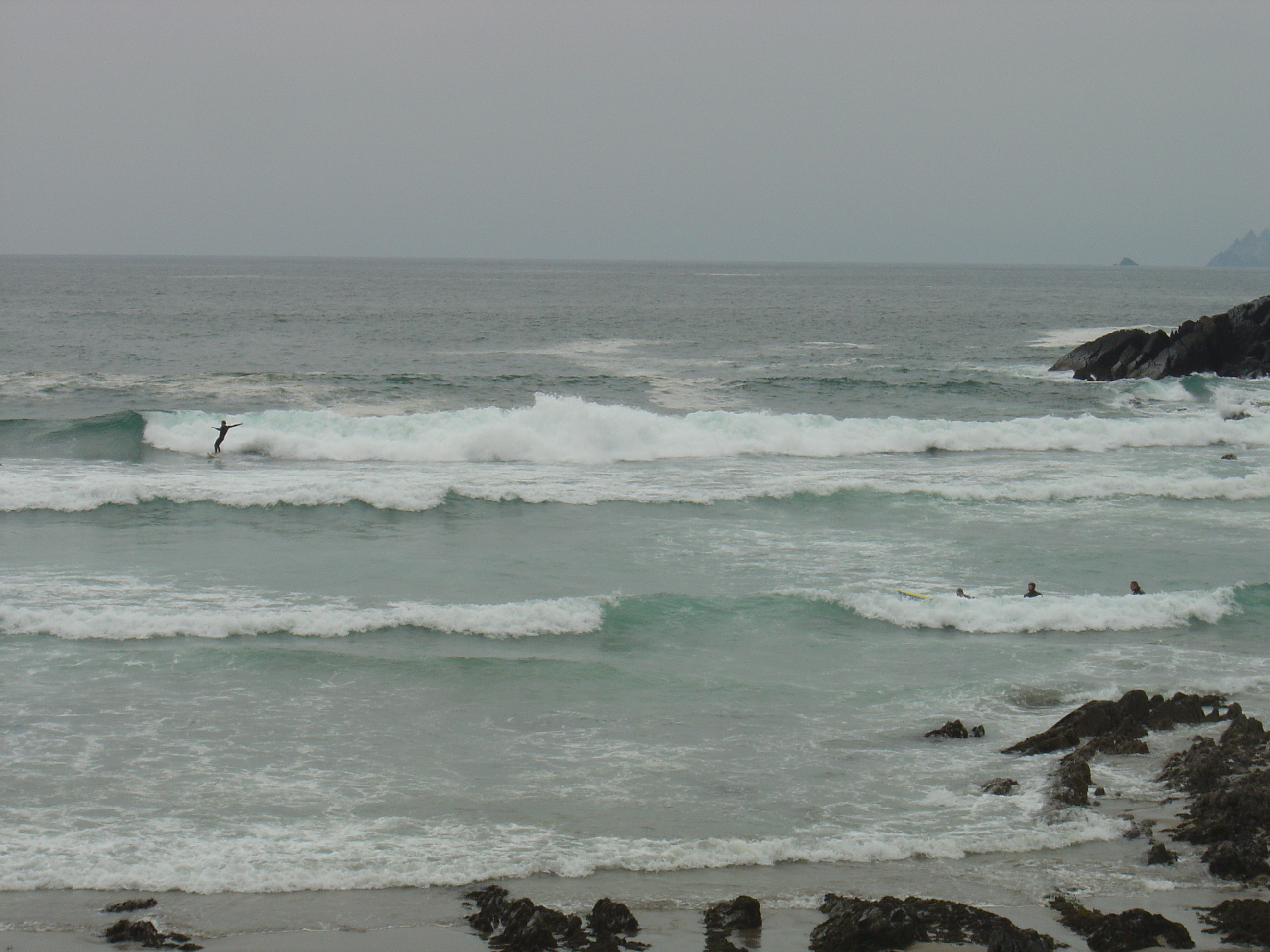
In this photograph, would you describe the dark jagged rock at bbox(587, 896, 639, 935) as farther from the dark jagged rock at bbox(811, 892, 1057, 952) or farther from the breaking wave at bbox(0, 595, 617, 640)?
the breaking wave at bbox(0, 595, 617, 640)

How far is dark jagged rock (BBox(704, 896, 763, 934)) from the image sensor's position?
8141mm

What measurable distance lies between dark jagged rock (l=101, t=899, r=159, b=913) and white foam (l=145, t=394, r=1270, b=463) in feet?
72.6

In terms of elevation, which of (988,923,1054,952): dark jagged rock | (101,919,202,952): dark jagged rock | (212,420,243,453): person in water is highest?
(212,420,243,453): person in water

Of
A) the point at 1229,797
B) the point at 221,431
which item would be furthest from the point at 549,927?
the point at 221,431

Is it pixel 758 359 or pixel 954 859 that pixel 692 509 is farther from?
pixel 758 359

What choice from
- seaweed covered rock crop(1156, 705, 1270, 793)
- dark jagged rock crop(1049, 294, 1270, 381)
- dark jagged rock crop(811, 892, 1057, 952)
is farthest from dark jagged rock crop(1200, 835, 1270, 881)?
dark jagged rock crop(1049, 294, 1270, 381)

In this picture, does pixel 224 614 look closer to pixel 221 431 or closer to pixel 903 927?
pixel 903 927

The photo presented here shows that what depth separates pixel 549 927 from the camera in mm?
7887

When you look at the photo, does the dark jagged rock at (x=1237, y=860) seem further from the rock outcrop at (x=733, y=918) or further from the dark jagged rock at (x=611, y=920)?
the dark jagged rock at (x=611, y=920)

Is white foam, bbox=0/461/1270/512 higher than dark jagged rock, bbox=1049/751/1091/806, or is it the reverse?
white foam, bbox=0/461/1270/512

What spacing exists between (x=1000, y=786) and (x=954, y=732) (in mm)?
1489

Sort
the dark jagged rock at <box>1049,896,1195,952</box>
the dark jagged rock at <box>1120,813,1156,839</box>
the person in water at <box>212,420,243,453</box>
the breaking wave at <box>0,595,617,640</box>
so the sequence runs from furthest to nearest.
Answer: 1. the person in water at <box>212,420,243,453</box>
2. the breaking wave at <box>0,595,617,640</box>
3. the dark jagged rock at <box>1120,813,1156,839</box>
4. the dark jagged rock at <box>1049,896,1195,952</box>

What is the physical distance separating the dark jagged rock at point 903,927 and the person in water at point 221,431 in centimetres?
2513

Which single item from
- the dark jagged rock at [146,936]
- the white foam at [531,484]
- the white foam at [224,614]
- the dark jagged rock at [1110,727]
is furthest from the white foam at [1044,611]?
the dark jagged rock at [146,936]
